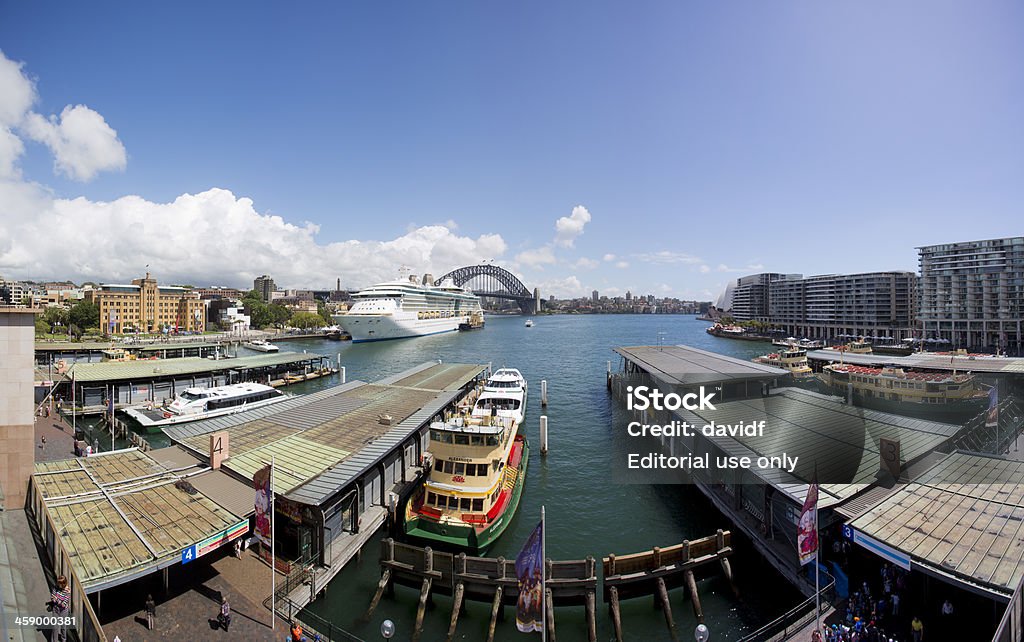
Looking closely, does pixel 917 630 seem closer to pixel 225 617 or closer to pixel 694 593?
pixel 694 593

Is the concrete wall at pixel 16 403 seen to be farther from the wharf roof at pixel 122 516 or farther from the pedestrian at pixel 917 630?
the pedestrian at pixel 917 630

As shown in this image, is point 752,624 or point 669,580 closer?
point 752,624

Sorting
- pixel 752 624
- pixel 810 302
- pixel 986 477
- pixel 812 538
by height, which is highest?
pixel 810 302

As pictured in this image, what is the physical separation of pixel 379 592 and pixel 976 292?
80874 millimetres

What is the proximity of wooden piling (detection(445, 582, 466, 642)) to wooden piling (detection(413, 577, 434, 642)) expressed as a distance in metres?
0.73

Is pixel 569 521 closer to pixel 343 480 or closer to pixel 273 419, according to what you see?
pixel 343 480

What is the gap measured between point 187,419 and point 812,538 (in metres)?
33.3

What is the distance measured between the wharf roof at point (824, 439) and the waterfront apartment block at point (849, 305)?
9397 cm

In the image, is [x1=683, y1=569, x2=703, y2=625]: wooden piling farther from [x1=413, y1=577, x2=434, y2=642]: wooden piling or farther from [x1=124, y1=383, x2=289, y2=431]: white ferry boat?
[x1=124, y1=383, x2=289, y2=431]: white ferry boat

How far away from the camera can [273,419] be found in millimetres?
20312

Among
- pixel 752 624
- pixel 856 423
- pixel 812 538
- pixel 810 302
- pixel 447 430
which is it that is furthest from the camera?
pixel 810 302

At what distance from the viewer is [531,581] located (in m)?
9.11

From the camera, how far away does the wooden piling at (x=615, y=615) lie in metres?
10.7

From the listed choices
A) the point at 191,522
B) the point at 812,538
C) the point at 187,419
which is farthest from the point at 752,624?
the point at 187,419
